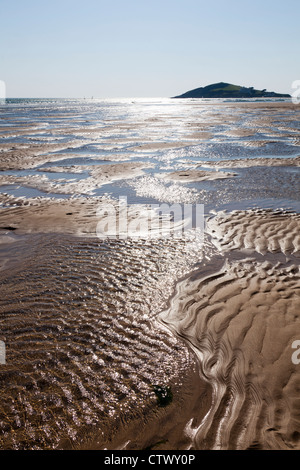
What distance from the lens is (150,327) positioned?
462 centimetres

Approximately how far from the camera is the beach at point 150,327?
3.22 metres

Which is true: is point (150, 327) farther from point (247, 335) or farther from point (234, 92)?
point (234, 92)

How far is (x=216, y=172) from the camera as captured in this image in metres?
14.2

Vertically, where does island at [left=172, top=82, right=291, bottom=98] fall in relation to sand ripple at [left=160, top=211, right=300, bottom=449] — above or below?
above

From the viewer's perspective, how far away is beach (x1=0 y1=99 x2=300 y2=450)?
10.6ft

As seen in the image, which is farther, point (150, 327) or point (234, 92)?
point (234, 92)

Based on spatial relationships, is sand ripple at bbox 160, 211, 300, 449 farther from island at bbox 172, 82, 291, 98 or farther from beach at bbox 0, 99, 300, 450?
island at bbox 172, 82, 291, 98

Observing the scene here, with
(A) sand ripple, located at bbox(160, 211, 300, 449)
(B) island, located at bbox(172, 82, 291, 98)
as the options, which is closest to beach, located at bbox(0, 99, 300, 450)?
(A) sand ripple, located at bbox(160, 211, 300, 449)

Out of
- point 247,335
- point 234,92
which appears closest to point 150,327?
point 247,335

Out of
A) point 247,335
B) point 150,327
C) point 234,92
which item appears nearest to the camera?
point 247,335

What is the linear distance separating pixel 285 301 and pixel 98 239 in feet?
14.8

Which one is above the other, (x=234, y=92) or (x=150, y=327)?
(x=234, y=92)

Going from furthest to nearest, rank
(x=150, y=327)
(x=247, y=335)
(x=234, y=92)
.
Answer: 1. (x=234, y=92)
2. (x=150, y=327)
3. (x=247, y=335)
